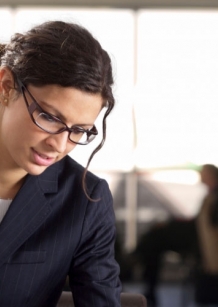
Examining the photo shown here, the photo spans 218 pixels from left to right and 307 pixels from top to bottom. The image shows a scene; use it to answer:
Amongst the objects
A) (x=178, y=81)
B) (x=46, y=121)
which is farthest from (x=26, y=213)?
(x=178, y=81)

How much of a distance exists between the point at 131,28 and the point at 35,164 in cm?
493

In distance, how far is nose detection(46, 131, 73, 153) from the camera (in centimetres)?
159

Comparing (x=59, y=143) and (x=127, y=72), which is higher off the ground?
(x=59, y=143)

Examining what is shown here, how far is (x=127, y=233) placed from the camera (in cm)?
660

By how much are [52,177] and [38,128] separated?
311 millimetres

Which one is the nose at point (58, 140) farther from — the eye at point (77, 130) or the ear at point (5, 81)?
the ear at point (5, 81)

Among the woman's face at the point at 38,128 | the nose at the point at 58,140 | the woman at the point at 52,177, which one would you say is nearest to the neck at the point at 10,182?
the woman at the point at 52,177

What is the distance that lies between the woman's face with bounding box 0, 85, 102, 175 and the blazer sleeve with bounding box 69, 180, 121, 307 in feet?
0.89

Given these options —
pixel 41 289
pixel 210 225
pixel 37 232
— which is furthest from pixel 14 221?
pixel 210 225

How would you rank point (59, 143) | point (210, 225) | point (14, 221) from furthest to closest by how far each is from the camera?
point (210, 225) → point (14, 221) → point (59, 143)

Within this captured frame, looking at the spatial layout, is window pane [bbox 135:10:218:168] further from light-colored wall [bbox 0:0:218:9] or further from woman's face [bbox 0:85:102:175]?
woman's face [bbox 0:85:102:175]

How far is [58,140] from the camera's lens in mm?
1596

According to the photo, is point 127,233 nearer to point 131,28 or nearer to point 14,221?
point 131,28

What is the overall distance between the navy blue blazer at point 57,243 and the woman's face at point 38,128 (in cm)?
19
